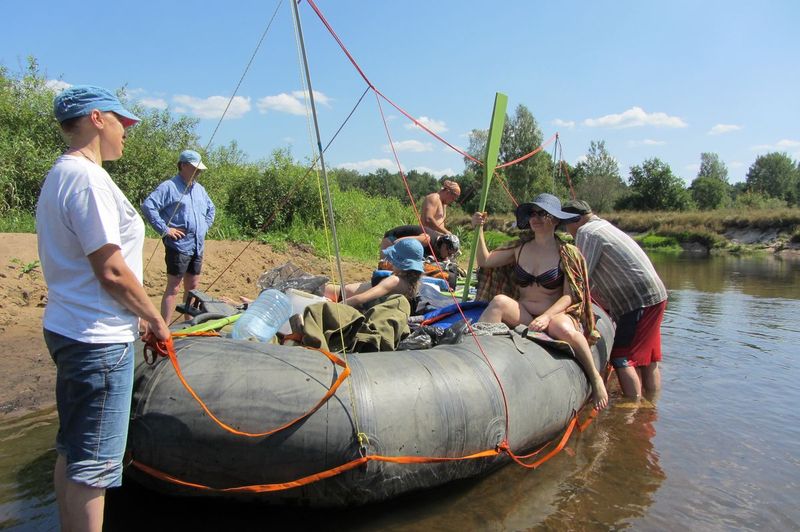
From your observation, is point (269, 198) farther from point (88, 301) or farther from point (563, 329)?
point (88, 301)

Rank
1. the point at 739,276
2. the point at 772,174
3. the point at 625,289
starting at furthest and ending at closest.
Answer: the point at 772,174, the point at 739,276, the point at 625,289

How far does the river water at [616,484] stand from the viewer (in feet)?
10.2

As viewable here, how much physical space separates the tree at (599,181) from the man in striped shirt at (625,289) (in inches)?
1600

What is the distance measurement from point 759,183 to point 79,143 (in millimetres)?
73516

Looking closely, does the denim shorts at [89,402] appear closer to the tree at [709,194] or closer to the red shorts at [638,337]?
the red shorts at [638,337]

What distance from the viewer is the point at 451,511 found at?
324 centimetres

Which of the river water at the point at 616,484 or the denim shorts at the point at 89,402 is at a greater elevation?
the denim shorts at the point at 89,402

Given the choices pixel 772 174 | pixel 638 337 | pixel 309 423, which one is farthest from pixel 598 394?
pixel 772 174

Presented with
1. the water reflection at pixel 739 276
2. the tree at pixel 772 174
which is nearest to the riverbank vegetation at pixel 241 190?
the water reflection at pixel 739 276

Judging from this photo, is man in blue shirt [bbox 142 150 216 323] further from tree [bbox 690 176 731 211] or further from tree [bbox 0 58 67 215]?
tree [bbox 690 176 731 211]

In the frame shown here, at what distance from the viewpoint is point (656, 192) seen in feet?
146

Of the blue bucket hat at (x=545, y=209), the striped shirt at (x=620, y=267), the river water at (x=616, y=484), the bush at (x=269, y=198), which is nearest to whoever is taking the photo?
the river water at (x=616, y=484)

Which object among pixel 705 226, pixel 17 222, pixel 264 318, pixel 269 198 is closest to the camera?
pixel 264 318

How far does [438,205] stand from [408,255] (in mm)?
2844
